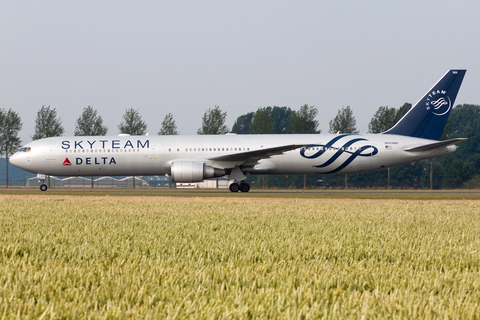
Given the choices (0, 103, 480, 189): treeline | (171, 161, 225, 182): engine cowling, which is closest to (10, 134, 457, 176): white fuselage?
(171, 161, 225, 182): engine cowling

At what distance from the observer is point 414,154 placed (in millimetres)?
26438

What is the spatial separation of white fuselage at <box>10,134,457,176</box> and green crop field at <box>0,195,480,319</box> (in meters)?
19.7

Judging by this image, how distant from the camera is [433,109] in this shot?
27.4 meters

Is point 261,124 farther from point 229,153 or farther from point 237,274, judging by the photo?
point 237,274

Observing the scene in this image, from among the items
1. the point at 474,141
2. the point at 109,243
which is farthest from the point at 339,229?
the point at 474,141

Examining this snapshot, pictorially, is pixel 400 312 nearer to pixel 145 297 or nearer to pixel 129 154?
pixel 145 297

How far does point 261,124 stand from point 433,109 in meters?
25.9

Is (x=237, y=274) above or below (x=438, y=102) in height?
below

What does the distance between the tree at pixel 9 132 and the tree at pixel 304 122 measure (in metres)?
28.6

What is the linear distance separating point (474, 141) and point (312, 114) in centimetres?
3499

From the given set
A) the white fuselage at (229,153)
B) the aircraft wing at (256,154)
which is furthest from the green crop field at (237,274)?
the white fuselage at (229,153)

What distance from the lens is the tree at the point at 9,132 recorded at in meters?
46.4

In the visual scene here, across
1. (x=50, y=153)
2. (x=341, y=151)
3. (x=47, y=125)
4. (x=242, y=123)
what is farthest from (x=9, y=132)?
(x=242, y=123)

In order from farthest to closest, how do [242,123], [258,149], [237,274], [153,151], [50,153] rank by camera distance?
[242,123] < [50,153] < [153,151] < [258,149] < [237,274]
